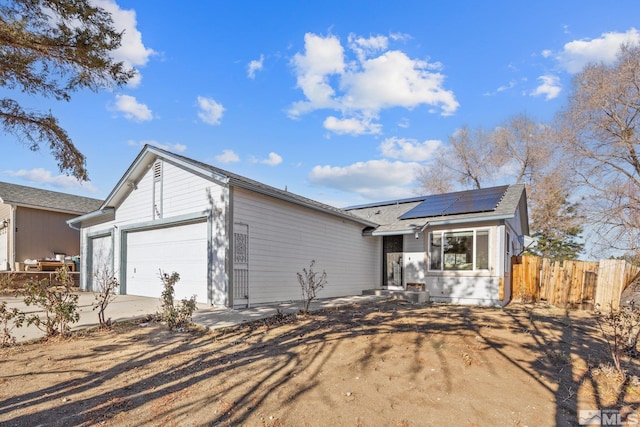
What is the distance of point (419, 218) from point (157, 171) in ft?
30.4

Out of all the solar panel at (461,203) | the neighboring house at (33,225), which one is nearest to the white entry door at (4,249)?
the neighboring house at (33,225)

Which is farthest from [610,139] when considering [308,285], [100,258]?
[100,258]

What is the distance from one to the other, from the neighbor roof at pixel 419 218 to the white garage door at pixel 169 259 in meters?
6.93

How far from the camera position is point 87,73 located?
6.63 m

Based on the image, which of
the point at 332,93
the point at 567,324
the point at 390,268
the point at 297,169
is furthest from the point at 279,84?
the point at 567,324

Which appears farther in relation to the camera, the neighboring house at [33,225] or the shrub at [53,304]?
the neighboring house at [33,225]

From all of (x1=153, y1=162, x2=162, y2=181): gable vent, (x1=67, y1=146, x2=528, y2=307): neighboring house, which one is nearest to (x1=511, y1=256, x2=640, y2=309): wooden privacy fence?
(x1=67, y1=146, x2=528, y2=307): neighboring house

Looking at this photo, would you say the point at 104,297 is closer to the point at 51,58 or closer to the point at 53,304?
the point at 53,304

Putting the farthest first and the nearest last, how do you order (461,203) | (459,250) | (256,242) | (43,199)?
(43,199), (461,203), (459,250), (256,242)

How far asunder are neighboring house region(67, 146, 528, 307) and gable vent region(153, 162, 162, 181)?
3 cm

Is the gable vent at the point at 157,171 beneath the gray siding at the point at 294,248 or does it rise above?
above

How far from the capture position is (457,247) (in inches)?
468

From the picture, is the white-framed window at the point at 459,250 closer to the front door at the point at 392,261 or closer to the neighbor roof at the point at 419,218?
the neighbor roof at the point at 419,218

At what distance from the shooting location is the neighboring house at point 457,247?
11.0 m
